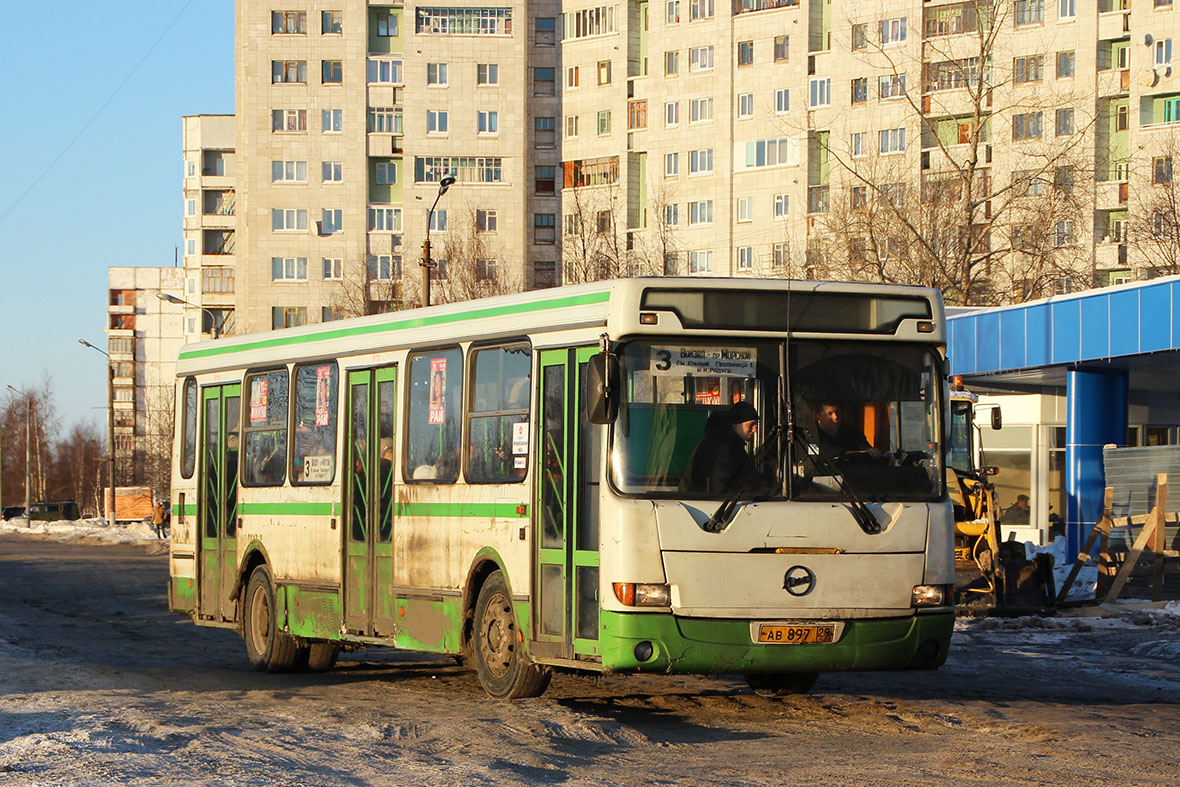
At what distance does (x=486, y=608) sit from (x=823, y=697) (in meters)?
2.60

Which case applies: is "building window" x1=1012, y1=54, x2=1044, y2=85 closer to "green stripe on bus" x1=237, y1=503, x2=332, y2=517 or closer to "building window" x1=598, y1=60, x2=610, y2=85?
"building window" x1=598, y1=60, x2=610, y2=85

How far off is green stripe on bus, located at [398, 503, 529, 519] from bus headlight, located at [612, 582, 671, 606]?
56.7 inches

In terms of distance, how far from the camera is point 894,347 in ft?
37.7

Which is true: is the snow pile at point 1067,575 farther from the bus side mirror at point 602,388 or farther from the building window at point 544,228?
the building window at point 544,228

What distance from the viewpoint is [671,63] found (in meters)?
85.6

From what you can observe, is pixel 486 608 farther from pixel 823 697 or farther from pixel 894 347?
pixel 894 347

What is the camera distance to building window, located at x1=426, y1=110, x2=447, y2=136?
90.6 metres

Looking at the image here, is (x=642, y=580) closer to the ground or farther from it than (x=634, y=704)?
farther from it

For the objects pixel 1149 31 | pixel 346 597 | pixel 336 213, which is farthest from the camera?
pixel 336 213

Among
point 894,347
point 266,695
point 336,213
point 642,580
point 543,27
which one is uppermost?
point 543,27

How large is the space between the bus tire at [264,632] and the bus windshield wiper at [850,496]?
655 cm

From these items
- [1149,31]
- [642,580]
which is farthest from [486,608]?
[1149,31]

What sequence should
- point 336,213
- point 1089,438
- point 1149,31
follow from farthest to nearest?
point 336,213 → point 1149,31 → point 1089,438

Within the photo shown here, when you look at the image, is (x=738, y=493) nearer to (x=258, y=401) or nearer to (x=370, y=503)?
(x=370, y=503)
